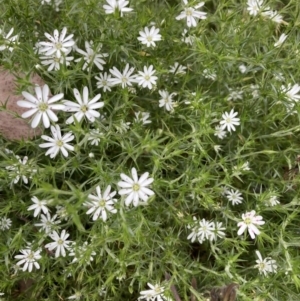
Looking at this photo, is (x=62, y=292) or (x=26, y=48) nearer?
(x=26, y=48)

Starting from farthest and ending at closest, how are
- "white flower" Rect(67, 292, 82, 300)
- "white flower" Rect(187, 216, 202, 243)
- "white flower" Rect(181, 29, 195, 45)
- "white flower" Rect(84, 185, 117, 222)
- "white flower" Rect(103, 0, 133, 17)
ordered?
1. "white flower" Rect(181, 29, 195, 45)
2. "white flower" Rect(187, 216, 202, 243)
3. "white flower" Rect(67, 292, 82, 300)
4. "white flower" Rect(103, 0, 133, 17)
5. "white flower" Rect(84, 185, 117, 222)

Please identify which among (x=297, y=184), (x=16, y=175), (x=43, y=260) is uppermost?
(x=16, y=175)

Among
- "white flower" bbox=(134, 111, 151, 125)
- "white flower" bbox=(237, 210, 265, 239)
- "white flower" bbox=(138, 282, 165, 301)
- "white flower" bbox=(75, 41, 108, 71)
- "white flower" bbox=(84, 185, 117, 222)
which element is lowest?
"white flower" bbox=(138, 282, 165, 301)

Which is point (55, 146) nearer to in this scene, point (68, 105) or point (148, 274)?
point (68, 105)

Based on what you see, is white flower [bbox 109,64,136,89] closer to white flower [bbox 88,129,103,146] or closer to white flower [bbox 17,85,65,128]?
white flower [bbox 88,129,103,146]

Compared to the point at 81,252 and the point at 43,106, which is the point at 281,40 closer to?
the point at 43,106

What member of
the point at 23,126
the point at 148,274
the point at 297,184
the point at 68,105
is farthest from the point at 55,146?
the point at 297,184

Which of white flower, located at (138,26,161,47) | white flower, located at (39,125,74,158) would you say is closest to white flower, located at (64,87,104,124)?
white flower, located at (39,125,74,158)
